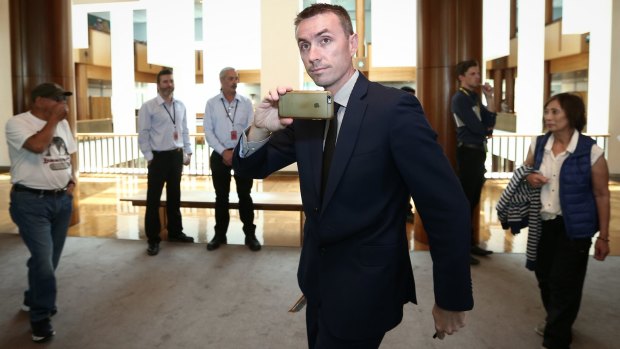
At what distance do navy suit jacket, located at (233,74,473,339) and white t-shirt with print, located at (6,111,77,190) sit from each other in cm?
236

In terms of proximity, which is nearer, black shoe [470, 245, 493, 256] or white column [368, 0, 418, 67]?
black shoe [470, 245, 493, 256]

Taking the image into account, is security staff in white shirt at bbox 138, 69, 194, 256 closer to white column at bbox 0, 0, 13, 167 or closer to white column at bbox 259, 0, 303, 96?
white column at bbox 259, 0, 303, 96

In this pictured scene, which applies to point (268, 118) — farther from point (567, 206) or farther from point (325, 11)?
point (567, 206)

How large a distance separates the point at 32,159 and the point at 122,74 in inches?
403

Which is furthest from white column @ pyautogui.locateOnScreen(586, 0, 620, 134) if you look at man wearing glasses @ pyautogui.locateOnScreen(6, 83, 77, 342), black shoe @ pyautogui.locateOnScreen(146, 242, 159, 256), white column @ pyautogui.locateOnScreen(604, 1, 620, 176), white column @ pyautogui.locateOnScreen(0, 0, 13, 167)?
white column @ pyautogui.locateOnScreen(0, 0, 13, 167)

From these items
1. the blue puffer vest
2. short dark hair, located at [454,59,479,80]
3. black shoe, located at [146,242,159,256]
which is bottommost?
black shoe, located at [146,242,159,256]

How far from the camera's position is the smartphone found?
142cm

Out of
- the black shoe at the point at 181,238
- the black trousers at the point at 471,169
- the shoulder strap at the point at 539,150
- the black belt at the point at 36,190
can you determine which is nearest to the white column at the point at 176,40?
the black shoe at the point at 181,238

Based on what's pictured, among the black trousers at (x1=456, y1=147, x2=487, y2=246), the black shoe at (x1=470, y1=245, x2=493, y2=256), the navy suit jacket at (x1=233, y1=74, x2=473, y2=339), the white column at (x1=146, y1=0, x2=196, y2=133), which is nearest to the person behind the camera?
the navy suit jacket at (x1=233, y1=74, x2=473, y2=339)

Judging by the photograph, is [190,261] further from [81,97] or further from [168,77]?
[81,97]

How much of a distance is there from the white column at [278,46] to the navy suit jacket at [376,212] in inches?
361

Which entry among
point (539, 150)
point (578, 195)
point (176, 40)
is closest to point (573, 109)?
point (539, 150)

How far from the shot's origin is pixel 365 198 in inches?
58.4

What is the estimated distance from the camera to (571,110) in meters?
3.07
